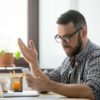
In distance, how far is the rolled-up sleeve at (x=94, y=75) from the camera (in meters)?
2.17

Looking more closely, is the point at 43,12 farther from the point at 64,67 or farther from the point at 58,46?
the point at 64,67

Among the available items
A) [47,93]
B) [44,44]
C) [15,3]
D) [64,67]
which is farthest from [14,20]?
[47,93]

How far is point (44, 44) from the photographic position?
3.87 m

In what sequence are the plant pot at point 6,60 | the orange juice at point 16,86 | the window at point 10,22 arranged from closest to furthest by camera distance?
1. the orange juice at point 16,86
2. the plant pot at point 6,60
3. the window at point 10,22

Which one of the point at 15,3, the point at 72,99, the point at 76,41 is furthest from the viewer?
the point at 15,3

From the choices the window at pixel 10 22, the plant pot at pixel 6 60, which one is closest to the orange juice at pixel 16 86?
the plant pot at pixel 6 60

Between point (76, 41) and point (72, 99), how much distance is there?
1.76 ft

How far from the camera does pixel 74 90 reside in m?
2.17

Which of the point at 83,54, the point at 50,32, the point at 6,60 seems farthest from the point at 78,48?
the point at 50,32

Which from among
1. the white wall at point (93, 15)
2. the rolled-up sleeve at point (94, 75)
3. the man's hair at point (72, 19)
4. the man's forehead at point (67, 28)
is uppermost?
the white wall at point (93, 15)

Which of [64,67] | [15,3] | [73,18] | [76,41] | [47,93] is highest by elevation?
[15,3]

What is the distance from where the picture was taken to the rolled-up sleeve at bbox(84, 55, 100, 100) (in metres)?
2.17

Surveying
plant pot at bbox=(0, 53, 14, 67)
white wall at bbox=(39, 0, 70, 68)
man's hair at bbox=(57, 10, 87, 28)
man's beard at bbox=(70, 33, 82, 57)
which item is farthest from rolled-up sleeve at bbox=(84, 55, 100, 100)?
white wall at bbox=(39, 0, 70, 68)

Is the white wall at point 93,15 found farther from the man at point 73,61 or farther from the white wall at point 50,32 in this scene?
the man at point 73,61
